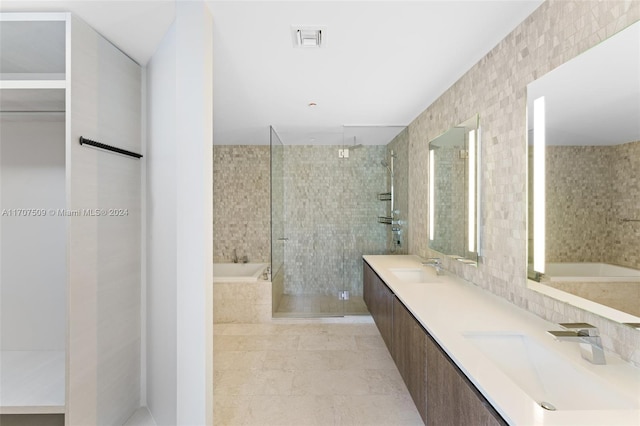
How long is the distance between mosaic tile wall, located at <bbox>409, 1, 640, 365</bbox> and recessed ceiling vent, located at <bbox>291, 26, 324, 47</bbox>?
1.12 meters

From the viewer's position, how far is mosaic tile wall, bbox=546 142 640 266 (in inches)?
44.6

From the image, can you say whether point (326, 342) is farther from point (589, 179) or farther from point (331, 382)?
point (589, 179)

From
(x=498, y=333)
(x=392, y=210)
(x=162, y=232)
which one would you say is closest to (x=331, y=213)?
(x=392, y=210)

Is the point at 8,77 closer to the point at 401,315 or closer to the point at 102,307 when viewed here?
the point at 102,307

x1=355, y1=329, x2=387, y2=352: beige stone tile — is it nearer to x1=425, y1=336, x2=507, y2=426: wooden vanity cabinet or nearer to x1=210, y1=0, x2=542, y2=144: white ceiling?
x1=425, y1=336, x2=507, y2=426: wooden vanity cabinet

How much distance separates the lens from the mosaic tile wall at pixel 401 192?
13.0 feet

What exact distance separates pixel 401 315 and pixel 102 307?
1828mm

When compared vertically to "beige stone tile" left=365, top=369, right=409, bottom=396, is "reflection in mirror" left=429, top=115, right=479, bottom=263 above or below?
above

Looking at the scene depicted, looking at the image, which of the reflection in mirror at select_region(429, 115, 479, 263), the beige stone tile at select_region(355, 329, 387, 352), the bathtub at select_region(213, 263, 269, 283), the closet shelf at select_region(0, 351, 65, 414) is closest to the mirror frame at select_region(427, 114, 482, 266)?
the reflection in mirror at select_region(429, 115, 479, 263)

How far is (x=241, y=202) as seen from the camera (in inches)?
206

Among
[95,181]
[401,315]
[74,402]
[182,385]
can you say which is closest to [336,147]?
[401,315]

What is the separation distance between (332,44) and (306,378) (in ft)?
8.46

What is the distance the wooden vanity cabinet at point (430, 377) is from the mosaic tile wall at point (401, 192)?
1509 millimetres

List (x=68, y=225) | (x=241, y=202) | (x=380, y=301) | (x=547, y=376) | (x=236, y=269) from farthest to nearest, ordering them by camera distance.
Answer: (x=241, y=202) → (x=236, y=269) → (x=380, y=301) → (x=68, y=225) → (x=547, y=376)
